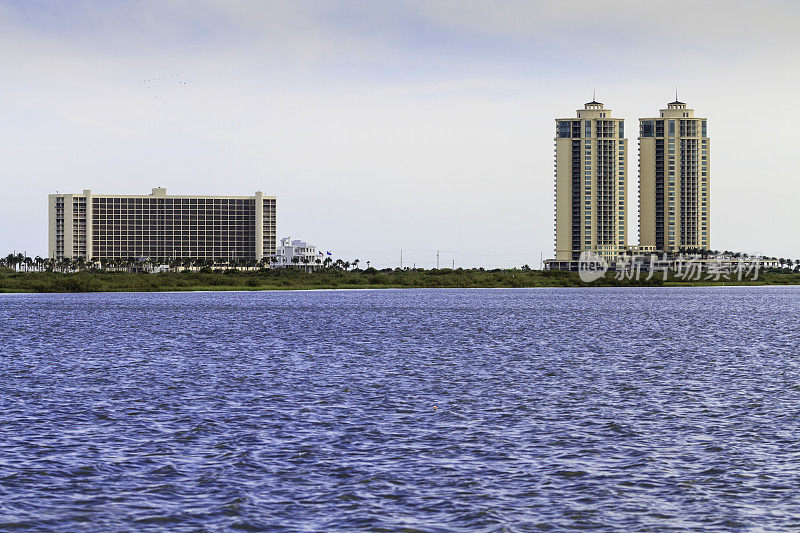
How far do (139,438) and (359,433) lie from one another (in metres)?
7.91

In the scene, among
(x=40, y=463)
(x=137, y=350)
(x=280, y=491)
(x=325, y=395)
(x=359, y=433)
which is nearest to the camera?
(x=280, y=491)

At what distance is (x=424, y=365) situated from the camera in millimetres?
60156

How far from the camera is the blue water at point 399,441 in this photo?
→ 22.5 metres

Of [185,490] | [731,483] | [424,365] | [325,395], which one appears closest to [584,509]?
[731,483]

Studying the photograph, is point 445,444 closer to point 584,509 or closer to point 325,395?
point 584,509

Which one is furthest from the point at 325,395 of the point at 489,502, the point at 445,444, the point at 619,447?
the point at 489,502

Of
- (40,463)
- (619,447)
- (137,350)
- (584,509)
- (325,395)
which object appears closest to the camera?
(584,509)

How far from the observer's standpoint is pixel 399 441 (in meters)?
31.4

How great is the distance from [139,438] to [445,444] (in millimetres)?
11007

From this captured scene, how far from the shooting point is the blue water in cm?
2252

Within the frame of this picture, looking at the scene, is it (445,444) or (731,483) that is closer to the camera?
(731,483)

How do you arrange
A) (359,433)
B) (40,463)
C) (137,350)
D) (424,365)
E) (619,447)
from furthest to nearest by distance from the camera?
(137,350) → (424,365) → (359,433) → (619,447) → (40,463)

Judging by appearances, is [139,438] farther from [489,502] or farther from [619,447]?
[619,447]

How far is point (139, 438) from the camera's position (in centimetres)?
3228
